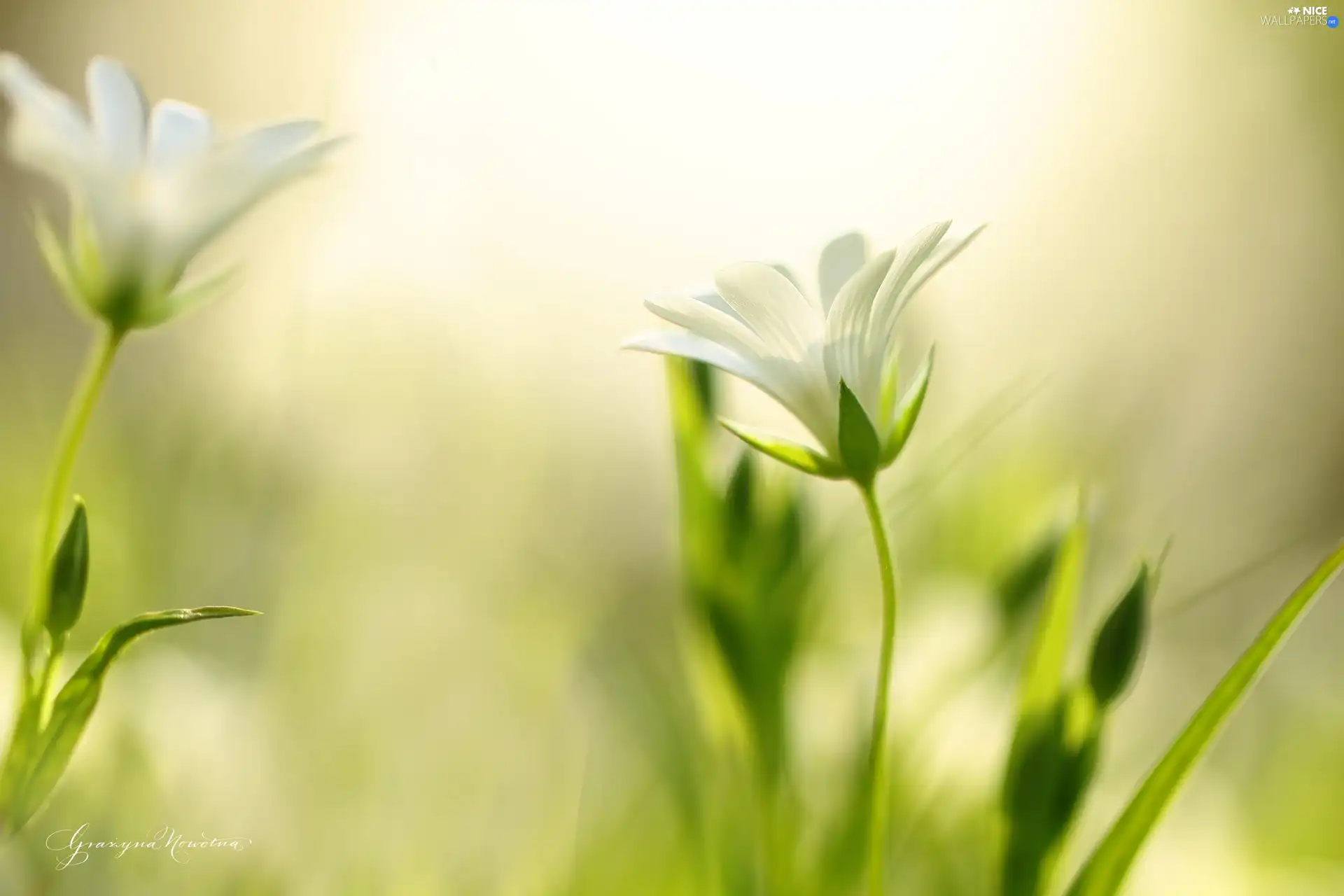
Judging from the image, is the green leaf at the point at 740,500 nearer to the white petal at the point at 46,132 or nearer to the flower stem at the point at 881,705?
the flower stem at the point at 881,705

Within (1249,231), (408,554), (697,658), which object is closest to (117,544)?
(408,554)

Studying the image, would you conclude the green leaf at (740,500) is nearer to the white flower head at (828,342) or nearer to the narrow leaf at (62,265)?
the white flower head at (828,342)

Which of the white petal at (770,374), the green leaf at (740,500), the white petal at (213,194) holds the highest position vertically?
the white petal at (213,194)

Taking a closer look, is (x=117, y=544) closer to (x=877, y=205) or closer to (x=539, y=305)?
(x=539, y=305)

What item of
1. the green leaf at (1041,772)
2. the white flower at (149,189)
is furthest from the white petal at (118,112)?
the green leaf at (1041,772)

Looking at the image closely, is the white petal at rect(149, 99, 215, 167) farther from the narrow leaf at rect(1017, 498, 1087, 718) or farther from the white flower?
the narrow leaf at rect(1017, 498, 1087, 718)

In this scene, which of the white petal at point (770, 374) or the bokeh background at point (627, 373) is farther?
the bokeh background at point (627, 373)

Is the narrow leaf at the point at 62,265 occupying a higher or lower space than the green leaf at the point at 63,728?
higher
